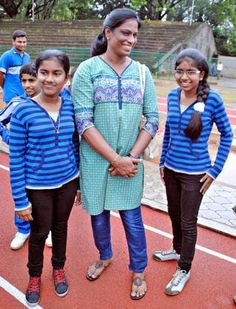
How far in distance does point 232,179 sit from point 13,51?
3879 mm

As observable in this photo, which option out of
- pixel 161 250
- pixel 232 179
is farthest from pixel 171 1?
pixel 161 250

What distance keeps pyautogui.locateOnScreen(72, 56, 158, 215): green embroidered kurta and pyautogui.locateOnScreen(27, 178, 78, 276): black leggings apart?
5.8 inches

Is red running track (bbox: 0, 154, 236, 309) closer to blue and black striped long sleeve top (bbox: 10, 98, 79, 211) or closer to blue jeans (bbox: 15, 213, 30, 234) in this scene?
blue jeans (bbox: 15, 213, 30, 234)

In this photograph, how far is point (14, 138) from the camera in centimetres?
208

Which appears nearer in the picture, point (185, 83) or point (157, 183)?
point (185, 83)

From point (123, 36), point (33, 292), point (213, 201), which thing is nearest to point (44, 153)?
point (123, 36)

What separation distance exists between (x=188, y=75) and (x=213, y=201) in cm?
256

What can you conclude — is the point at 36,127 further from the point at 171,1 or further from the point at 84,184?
the point at 171,1

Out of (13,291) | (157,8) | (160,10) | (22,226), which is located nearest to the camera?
(13,291)

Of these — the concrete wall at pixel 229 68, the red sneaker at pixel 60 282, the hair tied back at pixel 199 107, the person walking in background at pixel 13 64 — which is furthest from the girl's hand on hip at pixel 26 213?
the concrete wall at pixel 229 68

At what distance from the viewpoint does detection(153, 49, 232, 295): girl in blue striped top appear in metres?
2.30

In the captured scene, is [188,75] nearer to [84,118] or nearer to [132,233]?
[84,118]

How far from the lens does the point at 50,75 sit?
2.15 m

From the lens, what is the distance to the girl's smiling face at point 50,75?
2139 millimetres
